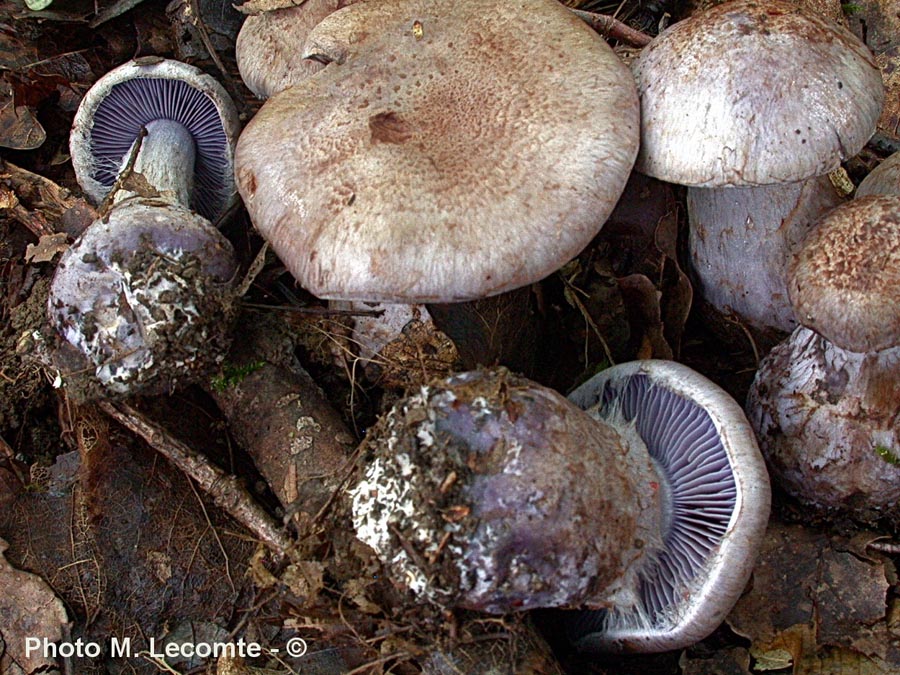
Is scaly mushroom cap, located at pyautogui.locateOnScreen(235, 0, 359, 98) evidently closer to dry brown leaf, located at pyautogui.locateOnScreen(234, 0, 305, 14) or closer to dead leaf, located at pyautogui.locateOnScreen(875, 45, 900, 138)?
dry brown leaf, located at pyautogui.locateOnScreen(234, 0, 305, 14)

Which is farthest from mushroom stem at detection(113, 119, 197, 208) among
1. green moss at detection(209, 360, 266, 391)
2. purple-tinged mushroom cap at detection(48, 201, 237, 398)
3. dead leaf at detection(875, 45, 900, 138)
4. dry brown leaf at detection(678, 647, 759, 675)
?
dead leaf at detection(875, 45, 900, 138)

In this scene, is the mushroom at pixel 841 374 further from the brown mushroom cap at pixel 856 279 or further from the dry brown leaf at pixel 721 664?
the dry brown leaf at pixel 721 664

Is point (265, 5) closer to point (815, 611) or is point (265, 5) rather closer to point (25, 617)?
point (25, 617)

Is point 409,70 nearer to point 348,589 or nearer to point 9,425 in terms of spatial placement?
point 348,589

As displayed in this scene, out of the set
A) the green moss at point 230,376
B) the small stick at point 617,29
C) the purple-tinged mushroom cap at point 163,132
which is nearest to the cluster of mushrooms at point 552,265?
the green moss at point 230,376

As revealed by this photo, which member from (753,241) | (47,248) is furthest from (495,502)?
(47,248)

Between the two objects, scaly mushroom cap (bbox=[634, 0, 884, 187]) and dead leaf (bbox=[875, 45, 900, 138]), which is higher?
scaly mushroom cap (bbox=[634, 0, 884, 187])

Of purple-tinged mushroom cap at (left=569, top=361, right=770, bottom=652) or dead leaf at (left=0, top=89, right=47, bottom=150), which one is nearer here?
purple-tinged mushroom cap at (left=569, top=361, right=770, bottom=652)
